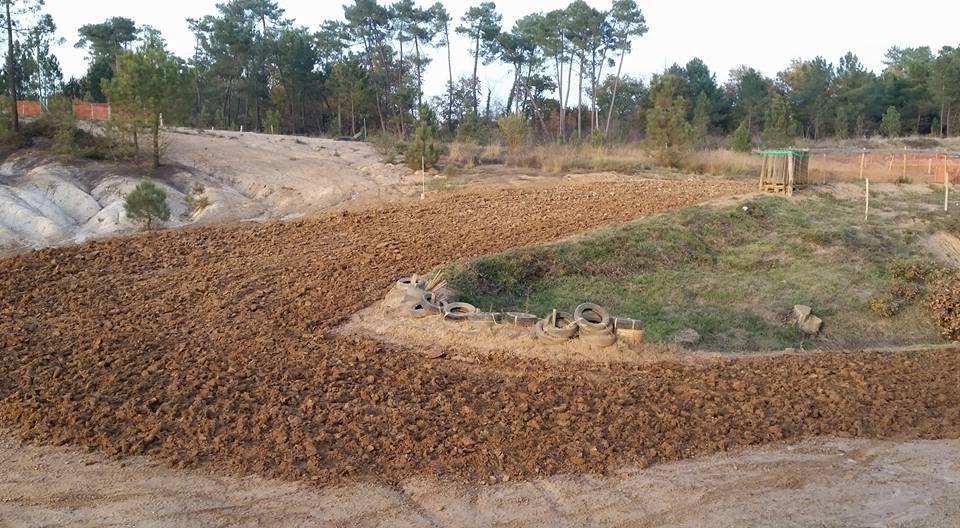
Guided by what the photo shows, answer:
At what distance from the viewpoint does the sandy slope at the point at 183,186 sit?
63.2ft

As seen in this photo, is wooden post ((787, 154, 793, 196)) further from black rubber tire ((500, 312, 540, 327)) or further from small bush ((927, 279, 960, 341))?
black rubber tire ((500, 312, 540, 327))

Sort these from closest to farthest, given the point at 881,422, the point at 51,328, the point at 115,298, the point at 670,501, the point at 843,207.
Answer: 1. the point at 670,501
2. the point at 881,422
3. the point at 51,328
4. the point at 115,298
5. the point at 843,207

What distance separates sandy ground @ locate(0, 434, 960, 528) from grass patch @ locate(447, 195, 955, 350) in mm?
3495

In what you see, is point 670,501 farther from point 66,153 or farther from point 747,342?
point 66,153

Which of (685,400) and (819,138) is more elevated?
(819,138)

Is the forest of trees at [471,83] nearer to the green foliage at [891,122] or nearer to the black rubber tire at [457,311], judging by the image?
the green foliage at [891,122]

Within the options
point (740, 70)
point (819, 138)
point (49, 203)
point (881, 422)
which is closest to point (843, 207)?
point (881, 422)

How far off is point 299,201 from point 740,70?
1989 inches

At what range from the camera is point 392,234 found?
14289 mm

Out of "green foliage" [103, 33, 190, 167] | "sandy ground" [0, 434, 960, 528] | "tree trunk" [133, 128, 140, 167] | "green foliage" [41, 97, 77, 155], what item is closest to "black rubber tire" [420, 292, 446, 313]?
"sandy ground" [0, 434, 960, 528]

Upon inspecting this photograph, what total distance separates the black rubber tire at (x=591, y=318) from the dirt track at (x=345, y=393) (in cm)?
62

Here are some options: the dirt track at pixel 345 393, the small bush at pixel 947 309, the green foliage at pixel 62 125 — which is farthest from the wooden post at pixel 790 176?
the green foliage at pixel 62 125

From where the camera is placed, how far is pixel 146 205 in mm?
17391

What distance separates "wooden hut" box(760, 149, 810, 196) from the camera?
1792cm
